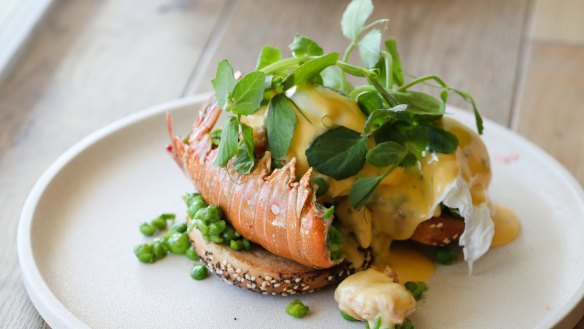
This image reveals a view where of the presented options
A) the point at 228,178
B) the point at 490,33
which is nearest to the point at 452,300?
the point at 228,178

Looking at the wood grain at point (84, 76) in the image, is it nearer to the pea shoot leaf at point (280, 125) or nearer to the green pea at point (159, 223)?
the green pea at point (159, 223)

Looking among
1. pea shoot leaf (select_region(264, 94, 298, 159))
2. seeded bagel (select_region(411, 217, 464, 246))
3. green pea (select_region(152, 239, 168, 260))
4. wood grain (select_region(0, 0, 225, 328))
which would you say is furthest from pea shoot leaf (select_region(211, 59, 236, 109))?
wood grain (select_region(0, 0, 225, 328))

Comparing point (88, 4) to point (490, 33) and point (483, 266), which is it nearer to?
point (490, 33)

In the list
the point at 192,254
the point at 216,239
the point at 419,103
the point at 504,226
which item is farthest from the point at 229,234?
the point at 504,226

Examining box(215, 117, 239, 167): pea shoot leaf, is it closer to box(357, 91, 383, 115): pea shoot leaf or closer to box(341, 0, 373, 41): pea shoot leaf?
box(357, 91, 383, 115): pea shoot leaf

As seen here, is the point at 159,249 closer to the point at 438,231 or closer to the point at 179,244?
the point at 179,244
